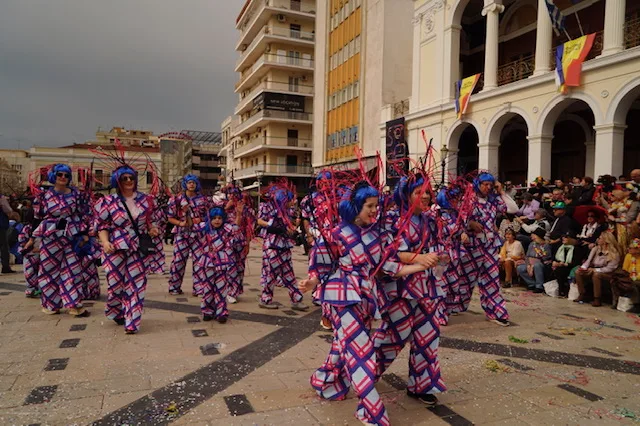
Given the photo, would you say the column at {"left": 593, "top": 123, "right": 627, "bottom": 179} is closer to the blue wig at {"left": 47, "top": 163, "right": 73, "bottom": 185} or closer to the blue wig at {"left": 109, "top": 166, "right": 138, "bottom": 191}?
the blue wig at {"left": 109, "top": 166, "right": 138, "bottom": 191}

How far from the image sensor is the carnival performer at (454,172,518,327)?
619cm

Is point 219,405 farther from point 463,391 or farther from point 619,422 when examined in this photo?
point 619,422

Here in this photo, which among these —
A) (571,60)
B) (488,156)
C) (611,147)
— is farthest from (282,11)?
(611,147)

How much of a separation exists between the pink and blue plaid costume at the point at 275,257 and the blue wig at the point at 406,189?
330 cm

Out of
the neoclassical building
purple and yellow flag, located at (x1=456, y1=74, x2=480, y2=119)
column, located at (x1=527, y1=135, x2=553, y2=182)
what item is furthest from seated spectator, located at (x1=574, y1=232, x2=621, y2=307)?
purple and yellow flag, located at (x1=456, y1=74, x2=480, y2=119)

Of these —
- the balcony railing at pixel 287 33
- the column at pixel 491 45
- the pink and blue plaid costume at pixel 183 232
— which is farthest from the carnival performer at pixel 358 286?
the balcony railing at pixel 287 33

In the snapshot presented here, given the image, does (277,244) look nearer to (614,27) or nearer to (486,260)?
(486,260)

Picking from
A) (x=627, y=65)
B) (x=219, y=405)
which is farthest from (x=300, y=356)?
(x=627, y=65)

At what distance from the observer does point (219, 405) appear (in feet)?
11.9

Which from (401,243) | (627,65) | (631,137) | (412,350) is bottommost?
(412,350)

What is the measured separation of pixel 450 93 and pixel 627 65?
756cm

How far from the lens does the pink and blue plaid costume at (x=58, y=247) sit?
635 centimetres

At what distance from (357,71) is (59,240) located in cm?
2368

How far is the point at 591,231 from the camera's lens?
8375 mm
